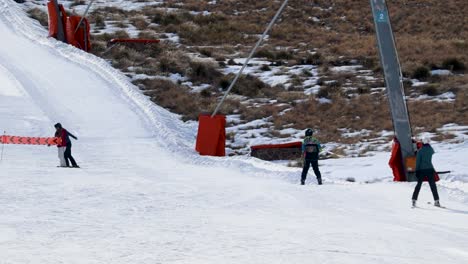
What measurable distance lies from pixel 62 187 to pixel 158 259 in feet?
22.9

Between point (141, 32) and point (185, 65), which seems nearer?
point (185, 65)

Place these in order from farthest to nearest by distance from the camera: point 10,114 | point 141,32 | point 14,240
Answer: point 141,32 → point 10,114 → point 14,240

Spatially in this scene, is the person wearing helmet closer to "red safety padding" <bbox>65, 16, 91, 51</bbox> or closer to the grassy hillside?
the grassy hillside

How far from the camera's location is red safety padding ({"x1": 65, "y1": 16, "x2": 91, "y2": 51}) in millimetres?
40156

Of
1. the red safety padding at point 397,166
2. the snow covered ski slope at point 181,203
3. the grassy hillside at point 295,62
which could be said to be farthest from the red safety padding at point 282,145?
the red safety padding at point 397,166

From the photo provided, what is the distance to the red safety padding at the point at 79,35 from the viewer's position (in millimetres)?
40156

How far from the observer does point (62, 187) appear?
16.3 m

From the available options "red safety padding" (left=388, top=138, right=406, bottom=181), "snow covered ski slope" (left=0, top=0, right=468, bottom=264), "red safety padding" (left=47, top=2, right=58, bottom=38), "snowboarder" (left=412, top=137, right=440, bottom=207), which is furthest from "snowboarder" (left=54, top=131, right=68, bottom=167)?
"red safety padding" (left=47, top=2, right=58, bottom=38)

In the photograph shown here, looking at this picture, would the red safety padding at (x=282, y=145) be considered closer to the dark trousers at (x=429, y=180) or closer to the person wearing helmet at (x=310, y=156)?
the person wearing helmet at (x=310, y=156)

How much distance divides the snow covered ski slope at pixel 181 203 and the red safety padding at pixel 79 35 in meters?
10.3

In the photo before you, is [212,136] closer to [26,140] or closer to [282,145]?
[282,145]

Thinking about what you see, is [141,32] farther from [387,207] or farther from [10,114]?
[387,207]

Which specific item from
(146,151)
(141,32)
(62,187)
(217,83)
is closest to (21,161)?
(146,151)

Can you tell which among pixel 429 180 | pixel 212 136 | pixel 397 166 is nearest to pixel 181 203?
pixel 429 180
